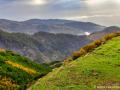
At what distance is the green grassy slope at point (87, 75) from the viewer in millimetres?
18484

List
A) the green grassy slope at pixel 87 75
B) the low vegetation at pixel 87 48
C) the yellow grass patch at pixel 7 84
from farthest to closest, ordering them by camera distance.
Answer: the low vegetation at pixel 87 48, the yellow grass patch at pixel 7 84, the green grassy slope at pixel 87 75

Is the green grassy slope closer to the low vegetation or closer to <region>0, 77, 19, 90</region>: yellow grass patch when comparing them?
the low vegetation

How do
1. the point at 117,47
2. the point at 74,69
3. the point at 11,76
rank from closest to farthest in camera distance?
the point at 74,69
the point at 117,47
the point at 11,76

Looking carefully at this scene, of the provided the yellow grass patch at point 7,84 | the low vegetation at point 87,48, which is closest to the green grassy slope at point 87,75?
the low vegetation at point 87,48

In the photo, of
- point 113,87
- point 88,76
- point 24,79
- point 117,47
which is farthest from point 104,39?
point 113,87

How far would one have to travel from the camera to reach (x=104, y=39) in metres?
33.0

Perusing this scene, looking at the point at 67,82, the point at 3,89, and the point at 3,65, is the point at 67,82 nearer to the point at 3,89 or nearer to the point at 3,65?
the point at 3,89

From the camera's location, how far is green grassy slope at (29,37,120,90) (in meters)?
18.5

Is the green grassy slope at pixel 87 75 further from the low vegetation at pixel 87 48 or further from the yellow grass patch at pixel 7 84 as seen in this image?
the yellow grass patch at pixel 7 84

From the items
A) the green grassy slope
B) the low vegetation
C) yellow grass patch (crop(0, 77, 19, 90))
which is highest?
the green grassy slope

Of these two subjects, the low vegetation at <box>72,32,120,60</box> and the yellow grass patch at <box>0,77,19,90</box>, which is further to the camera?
the low vegetation at <box>72,32,120,60</box>

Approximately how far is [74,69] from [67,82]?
2415mm

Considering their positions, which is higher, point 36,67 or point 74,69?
point 74,69

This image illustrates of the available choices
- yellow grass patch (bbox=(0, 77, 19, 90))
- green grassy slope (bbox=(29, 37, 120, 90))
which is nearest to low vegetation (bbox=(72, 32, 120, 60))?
green grassy slope (bbox=(29, 37, 120, 90))
